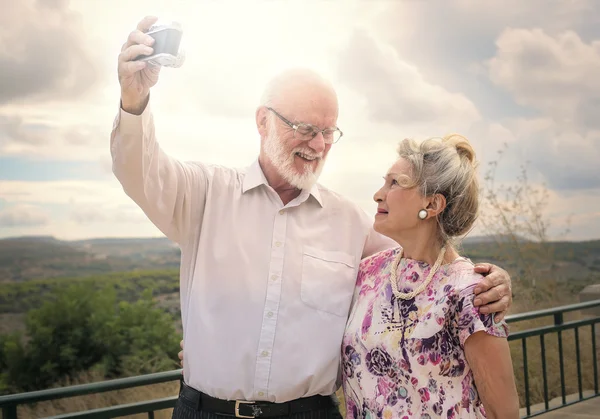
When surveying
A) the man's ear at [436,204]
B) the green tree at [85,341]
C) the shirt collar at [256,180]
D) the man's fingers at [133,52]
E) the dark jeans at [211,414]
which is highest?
the man's fingers at [133,52]

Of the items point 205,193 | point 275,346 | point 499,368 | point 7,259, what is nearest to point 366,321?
point 275,346

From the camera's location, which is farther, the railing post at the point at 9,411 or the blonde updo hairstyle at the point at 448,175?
the railing post at the point at 9,411

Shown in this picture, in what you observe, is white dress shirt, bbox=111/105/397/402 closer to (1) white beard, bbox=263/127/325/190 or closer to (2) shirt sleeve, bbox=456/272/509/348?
(1) white beard, bbox=263/127/325/190

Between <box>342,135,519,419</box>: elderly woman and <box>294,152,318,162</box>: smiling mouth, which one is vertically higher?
<box>294,152,318,162</box>: smiling mouth

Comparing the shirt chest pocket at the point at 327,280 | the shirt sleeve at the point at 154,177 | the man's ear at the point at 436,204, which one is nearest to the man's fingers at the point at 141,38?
the shirt sleeve at the point at 154,177

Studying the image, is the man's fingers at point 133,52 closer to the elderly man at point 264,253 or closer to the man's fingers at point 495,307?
the elderly man at point 264,253

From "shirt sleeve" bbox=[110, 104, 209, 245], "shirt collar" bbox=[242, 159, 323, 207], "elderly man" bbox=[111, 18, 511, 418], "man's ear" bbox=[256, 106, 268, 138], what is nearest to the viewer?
"shirt sleeve" bbox=[110, 104, 209, 245]

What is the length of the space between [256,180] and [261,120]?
22 cm

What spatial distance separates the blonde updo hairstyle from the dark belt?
0.57 meters

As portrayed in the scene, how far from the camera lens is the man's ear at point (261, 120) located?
182 cm

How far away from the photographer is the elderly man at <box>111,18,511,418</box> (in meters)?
1.52

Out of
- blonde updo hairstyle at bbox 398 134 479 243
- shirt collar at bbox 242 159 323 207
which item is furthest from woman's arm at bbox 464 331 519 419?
shirt collar at bbox 242 159 323 207

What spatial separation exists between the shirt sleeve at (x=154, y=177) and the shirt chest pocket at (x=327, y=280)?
1.12 ft

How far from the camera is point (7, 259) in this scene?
205 inches
